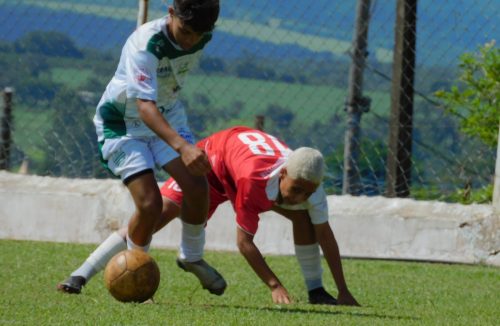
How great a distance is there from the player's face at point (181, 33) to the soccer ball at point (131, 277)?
3.77ft

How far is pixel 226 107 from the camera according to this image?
36.7ft

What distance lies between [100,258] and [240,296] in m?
0.86

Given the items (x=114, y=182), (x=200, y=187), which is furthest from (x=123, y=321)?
(x=114, y=182)

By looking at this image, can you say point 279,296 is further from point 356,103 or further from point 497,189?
point 356,103

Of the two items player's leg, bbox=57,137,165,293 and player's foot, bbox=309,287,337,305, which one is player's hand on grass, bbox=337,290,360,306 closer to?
player's foot, bbox=309,287,337,305

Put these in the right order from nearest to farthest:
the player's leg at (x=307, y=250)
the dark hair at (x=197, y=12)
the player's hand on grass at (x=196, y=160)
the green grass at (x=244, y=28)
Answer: the player's hand on grass at (x=196, y=160) < the dark hair at (x=197, y=12) < the player's leg at (x=307, y=250) < the green grass at (x=244, y=28)

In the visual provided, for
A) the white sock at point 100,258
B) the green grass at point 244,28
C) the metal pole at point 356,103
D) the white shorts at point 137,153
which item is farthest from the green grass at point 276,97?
the white shorts at point 137,153

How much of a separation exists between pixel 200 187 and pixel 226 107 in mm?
4127

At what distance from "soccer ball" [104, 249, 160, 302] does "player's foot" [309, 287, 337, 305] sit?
1.14 m

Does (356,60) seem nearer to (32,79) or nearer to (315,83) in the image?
(315,83)

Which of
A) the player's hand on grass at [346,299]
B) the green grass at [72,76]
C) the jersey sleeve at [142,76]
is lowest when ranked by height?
the green grass at [72,76]

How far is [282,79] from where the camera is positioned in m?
10.9

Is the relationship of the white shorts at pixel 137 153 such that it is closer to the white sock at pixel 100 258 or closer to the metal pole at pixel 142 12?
the white sock at pixel 100 258

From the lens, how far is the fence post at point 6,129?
37.6 feet
